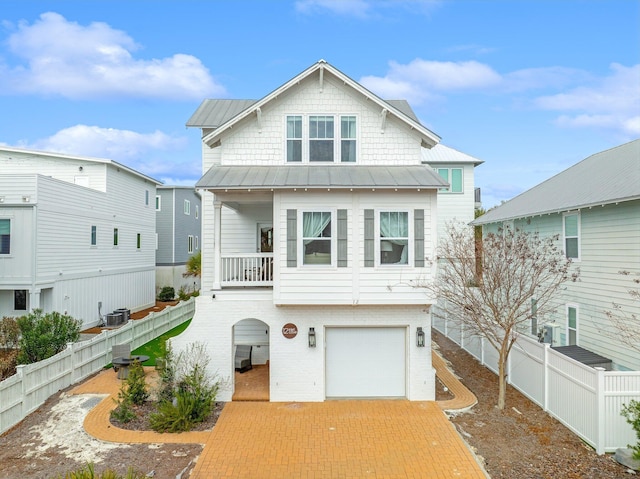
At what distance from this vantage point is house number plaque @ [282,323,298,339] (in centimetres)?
1142

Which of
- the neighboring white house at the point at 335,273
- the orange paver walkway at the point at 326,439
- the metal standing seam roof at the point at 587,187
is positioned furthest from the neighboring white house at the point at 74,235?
the metal standing seam roof at the point at 587,187

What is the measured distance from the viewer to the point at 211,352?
37.7 ft

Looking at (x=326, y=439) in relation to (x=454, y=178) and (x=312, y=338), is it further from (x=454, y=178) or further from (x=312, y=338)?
(x=454, y=178)

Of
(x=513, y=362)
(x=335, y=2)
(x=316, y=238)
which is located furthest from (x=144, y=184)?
(x=513, y=362)

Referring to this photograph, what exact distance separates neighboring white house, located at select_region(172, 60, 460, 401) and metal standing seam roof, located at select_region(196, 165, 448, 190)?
0.11 feet

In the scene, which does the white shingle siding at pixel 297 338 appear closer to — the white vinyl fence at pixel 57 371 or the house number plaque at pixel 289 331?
the house number plaque at pixel 289 331

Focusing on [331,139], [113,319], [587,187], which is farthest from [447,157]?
[113,319]

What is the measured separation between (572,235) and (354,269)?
8413 mm

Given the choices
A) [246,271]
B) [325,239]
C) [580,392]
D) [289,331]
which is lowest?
[580,392]

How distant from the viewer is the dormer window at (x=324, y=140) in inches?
496

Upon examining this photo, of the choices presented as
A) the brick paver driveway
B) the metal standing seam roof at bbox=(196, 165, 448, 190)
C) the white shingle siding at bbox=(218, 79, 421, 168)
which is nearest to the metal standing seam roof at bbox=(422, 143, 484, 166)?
the white shingle siding at bbox=(218, 79, 421, 168)

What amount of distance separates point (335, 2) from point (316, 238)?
10227 millimetres

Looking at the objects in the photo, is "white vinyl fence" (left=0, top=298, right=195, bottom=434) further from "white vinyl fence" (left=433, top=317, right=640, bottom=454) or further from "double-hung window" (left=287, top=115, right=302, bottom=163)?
"white vinyl fence" (left=433, top=317, right=640, bottom=454)

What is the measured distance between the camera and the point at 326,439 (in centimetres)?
912
